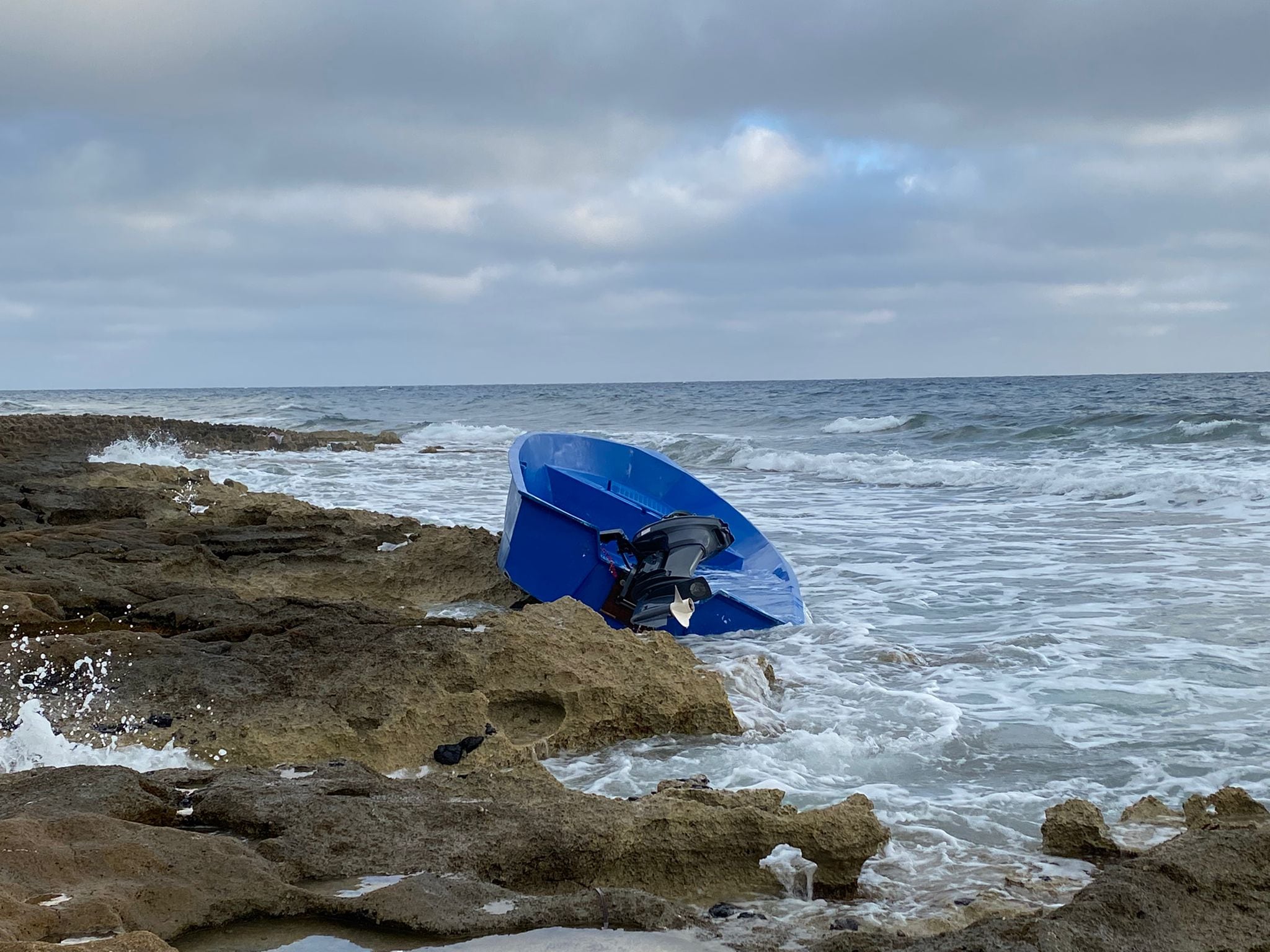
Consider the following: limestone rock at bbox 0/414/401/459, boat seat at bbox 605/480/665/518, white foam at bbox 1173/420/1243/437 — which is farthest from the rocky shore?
white foam at bbox 1173/420/1243/437

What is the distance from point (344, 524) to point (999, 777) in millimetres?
5128

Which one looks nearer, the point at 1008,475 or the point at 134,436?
the point at 1008,475

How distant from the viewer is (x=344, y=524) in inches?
290

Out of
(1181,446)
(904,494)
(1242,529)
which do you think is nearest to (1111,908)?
(1242,529)

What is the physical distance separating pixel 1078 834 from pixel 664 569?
9.76 ft

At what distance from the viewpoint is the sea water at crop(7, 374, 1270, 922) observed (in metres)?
3.43

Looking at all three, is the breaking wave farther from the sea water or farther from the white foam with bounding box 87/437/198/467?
the white foam with bounding box 87/437/198/467

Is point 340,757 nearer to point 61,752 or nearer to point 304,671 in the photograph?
A: point 304,671

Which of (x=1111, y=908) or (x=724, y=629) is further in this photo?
(x=724, y=629)

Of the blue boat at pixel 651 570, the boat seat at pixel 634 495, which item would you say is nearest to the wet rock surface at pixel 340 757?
the blue boat at pixel 651 570

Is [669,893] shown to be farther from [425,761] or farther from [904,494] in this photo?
[904,494]

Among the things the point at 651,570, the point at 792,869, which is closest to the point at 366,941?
the point at 792,869

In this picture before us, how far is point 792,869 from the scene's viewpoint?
2.66 metres

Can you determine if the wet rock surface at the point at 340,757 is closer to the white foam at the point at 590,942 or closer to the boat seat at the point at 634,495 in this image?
the white foam at the point at 590,942
